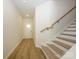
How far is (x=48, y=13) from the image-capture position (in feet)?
22.0

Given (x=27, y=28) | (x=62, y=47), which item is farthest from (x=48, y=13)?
(x=27, y=28)

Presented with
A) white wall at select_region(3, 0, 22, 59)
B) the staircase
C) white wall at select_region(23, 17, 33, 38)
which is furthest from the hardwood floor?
white wall at select_region(23, 17, 33, 38)

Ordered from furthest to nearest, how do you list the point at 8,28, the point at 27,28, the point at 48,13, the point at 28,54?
the point at 27,28, the point at 48,13, the point at 28,54, the point at 8,28

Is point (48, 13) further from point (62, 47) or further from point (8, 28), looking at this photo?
point (62, 47)

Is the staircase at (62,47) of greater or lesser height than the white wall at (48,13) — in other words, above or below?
below

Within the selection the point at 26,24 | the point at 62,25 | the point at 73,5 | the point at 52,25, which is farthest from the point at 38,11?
the point at 26,24

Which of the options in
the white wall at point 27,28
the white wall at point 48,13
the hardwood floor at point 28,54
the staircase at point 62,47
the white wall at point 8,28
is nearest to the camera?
the staircase at point 62,47

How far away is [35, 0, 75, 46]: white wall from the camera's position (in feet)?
21.9

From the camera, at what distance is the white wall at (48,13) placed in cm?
667

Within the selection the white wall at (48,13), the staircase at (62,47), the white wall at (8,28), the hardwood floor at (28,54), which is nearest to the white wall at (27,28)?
the white wall at (48,13)

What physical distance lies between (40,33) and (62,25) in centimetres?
143

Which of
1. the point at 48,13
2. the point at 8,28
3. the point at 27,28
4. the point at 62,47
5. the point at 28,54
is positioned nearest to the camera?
the point at 62,47

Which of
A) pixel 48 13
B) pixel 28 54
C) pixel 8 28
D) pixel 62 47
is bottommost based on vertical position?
pixel 28 54

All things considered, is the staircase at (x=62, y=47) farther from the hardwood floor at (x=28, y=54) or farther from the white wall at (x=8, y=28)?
the white wall at (x=8, y=28)
